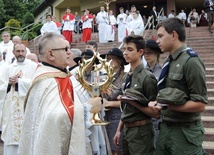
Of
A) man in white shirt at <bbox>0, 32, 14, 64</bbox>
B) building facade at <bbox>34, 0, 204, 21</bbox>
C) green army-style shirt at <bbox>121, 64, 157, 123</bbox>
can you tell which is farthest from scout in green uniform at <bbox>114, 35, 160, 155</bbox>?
building facade at <bbox>34, 0, 204, 21</bbox>

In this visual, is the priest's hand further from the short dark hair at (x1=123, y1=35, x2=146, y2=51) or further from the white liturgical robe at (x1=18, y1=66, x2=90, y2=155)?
the short dark hair at (x1=123, y1=35, x2=146, y2=51)

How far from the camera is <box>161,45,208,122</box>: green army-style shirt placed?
3.08m

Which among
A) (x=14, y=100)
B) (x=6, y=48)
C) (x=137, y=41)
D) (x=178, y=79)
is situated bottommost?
(x=14, y=100)

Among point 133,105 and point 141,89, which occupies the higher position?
point 141,89

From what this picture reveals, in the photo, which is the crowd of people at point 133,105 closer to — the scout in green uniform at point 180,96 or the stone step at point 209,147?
the scout in green uniform at point 180,96

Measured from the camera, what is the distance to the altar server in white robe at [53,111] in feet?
10.2

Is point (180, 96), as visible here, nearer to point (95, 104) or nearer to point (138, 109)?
point (138, 109)

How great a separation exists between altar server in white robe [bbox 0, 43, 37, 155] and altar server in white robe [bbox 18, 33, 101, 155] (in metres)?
2.60

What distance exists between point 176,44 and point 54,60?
1.22m

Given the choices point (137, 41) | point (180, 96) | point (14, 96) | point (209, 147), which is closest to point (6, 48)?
point (14, 96)

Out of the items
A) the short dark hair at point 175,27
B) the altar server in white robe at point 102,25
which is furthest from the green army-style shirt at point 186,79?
the altar server in white robe at point 102,25

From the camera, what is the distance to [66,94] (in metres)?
3.27

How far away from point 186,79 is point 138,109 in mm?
754

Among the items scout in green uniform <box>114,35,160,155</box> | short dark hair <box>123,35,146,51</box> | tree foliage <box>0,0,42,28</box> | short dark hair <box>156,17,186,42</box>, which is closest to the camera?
short dark hair <box>156,17,186,42</box>
